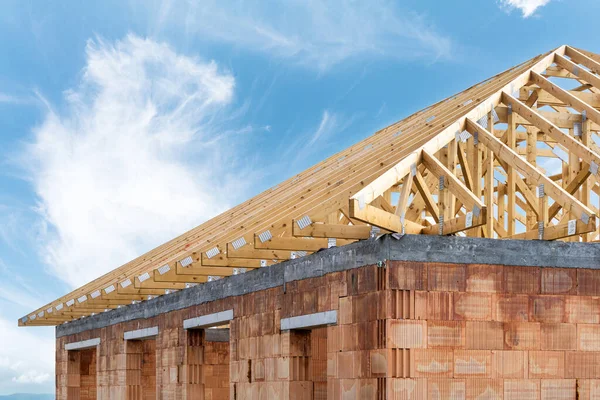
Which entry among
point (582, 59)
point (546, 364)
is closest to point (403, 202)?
point (546, 364)

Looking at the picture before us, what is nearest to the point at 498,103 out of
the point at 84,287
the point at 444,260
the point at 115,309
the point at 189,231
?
the point at 444,260

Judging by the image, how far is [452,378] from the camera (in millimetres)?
13953

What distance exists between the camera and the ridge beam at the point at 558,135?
15.9 metres

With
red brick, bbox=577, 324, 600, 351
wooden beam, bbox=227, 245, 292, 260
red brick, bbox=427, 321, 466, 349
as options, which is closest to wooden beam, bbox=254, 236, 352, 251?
wooden beam, bbox=227, 245, 292, 260

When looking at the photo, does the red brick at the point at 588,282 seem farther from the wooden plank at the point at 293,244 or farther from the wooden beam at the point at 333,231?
the wooden plank at the point at 293,244

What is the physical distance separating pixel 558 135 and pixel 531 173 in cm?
173

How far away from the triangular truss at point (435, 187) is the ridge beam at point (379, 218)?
0.05 feet

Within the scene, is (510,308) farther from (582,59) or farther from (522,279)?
(582,59)

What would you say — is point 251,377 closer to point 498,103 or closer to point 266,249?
point 266,249

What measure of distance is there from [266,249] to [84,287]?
49.8 ft

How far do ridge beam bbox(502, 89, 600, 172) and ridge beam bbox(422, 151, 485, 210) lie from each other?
97.6 inches

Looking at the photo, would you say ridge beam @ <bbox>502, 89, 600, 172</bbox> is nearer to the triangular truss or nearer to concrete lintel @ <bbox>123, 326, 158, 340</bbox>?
the triangular truss

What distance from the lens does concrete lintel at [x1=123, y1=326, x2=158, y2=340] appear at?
23609 mm

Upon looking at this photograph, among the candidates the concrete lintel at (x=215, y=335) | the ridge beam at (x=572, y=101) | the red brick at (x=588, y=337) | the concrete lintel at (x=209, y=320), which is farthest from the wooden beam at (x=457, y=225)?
the concrete lintel at (x=215, y=335)
